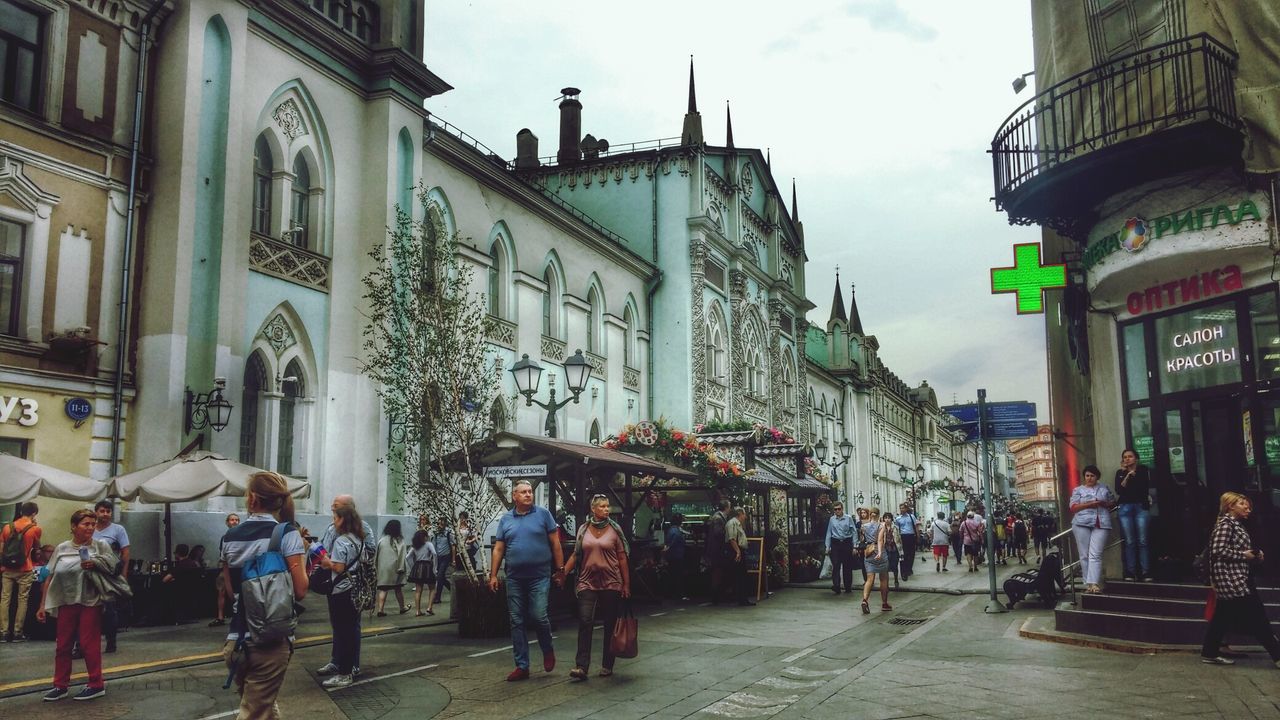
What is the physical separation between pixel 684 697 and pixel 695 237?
29.1 m

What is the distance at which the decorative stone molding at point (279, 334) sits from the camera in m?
19.3

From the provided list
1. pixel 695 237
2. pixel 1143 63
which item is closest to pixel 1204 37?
pixel 1143 63

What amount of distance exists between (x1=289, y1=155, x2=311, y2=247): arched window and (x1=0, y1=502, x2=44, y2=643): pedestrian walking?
814 cm

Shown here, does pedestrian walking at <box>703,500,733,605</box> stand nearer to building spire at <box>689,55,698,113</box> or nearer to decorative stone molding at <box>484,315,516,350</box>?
decorative stone molding at <box>484,315,516,350</box>

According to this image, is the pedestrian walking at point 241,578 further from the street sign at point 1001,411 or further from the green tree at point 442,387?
the street sign at point 1001,411

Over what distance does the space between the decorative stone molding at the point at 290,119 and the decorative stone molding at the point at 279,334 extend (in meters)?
3.70

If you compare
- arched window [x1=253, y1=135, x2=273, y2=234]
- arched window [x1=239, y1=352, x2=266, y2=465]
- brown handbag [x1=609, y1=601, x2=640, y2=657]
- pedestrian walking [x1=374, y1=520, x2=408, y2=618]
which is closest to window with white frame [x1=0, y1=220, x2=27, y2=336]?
arched window [x1=239, y1=352, x2=266, y2=465]

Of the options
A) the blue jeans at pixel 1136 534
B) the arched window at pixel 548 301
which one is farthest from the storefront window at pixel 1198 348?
the arched window at pixel 548 301

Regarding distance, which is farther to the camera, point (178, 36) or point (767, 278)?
point (767, 278)

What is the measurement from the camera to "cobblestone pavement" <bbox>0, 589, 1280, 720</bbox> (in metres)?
8.34

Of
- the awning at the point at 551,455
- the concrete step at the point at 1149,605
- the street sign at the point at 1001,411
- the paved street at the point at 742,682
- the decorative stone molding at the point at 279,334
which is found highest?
the decorative stone molding at the point at 279,334

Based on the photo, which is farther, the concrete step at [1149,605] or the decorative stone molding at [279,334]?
the decorative stone molding at [279,334]

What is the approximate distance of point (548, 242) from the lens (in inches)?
1188

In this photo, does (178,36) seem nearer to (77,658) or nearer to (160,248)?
(160,248)
